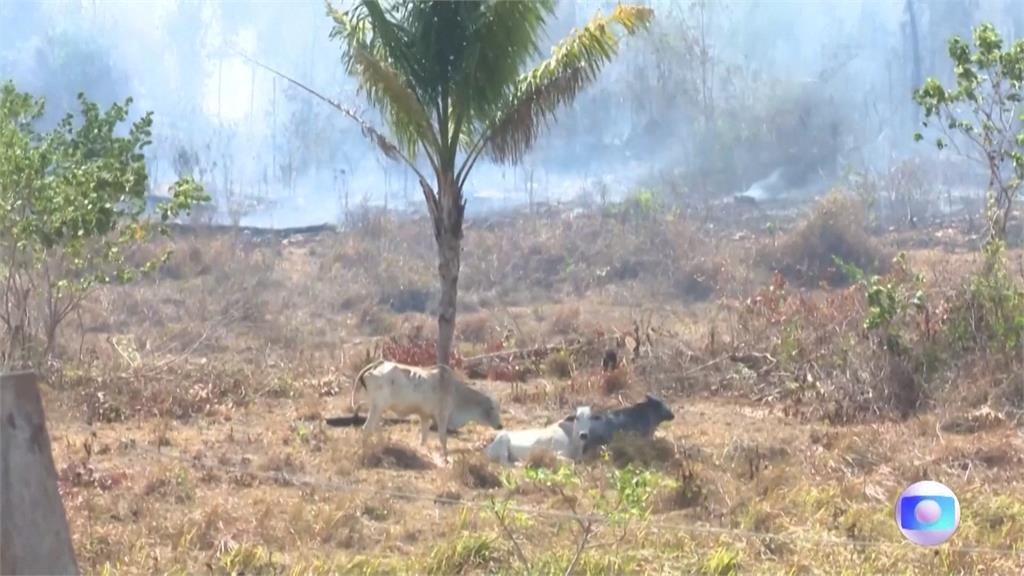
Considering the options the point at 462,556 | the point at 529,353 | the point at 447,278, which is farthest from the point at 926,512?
the point at 529,353

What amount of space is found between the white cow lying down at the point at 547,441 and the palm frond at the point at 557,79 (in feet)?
13.9

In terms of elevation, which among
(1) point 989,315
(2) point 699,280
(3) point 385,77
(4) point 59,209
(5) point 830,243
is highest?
(3) point 385,77

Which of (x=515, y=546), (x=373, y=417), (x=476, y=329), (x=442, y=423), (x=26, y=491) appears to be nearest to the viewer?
(x=26, y=491)

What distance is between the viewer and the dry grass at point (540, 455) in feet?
28.3

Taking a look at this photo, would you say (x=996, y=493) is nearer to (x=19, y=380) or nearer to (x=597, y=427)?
(x=597, y=427)

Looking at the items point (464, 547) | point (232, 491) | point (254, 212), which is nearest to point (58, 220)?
point (232, 491)

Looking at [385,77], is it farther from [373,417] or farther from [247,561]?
[247,561]

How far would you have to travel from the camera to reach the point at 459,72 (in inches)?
606

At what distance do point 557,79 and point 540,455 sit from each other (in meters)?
5.18

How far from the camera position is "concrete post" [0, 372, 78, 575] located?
16.4ft

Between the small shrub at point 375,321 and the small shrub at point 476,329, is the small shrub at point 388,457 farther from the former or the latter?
the small shrub at point 375,321

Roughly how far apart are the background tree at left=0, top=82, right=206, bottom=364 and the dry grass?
1272 mm

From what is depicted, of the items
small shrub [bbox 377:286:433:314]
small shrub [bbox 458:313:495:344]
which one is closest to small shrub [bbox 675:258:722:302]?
small shrub [bbox 377:286:433:314]

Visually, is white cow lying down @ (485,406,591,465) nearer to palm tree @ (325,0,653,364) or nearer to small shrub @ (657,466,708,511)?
small shrub @ (657,466,708,511)
